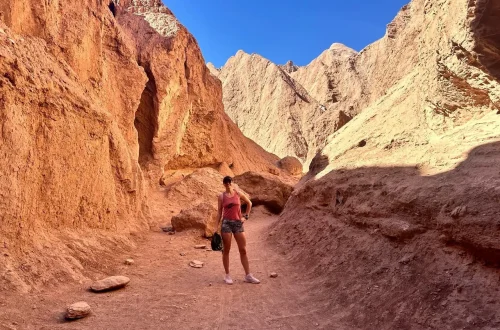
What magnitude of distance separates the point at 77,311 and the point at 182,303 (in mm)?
1187

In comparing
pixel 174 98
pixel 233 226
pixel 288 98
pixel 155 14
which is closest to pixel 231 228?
pixel 233 226

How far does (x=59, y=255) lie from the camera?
4996 mm

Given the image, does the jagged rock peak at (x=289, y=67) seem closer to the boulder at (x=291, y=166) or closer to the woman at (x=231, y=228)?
the boulder at (x=291, y=166)

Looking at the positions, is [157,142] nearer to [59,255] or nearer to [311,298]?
[59,255]

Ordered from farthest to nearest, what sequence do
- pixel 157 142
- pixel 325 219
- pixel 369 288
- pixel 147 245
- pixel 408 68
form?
pixel 157 142 → pixel 408 68 → pixel 147 245 → pixel 325 219 → pixel 369 288

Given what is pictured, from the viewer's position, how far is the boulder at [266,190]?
15703 millimetres

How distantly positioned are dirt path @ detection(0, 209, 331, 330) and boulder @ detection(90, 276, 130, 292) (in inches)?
3.7

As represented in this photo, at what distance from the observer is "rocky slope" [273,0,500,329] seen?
3258mm

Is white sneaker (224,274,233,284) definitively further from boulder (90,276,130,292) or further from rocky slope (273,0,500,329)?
boulder (90,276,130,292)

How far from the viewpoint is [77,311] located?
3600 millimetres

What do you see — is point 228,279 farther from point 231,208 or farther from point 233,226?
point 231,208

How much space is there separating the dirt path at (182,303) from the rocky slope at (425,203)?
Answer: 1.68 feet

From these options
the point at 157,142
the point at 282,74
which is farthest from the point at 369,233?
the point at 282,74

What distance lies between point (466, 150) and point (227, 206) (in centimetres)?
339
